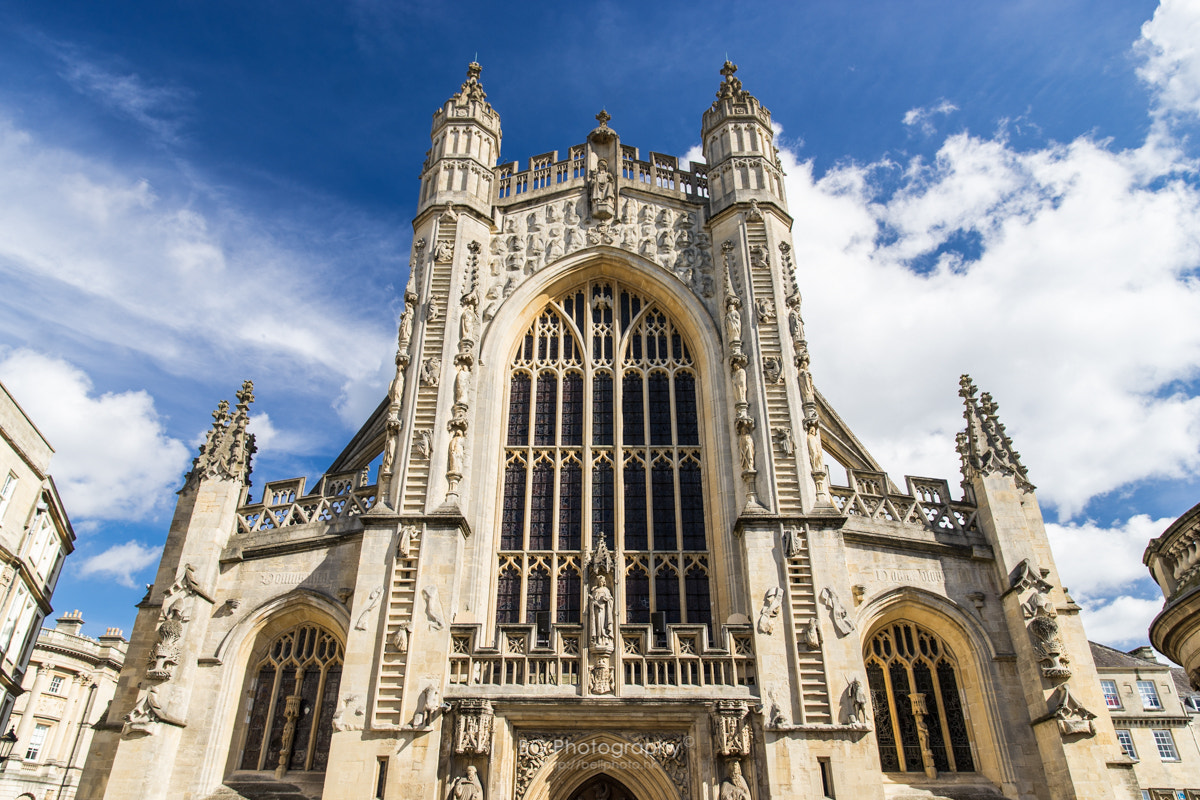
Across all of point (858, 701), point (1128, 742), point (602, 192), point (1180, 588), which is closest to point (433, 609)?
point (858, 701)

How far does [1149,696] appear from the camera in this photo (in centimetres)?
3841

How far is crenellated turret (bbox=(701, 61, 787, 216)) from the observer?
20.5 metres

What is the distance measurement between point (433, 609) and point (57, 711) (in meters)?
34.7

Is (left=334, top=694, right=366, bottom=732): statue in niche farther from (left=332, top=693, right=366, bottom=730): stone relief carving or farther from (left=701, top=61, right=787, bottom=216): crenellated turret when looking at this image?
(left=701, top=61, right=787, bottom=216): crenellated turret

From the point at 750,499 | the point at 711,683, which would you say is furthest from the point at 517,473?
the point at 711,683

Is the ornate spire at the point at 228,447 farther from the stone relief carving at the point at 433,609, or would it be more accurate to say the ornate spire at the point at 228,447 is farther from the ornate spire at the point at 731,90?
the ornate spire at the point at 731,90

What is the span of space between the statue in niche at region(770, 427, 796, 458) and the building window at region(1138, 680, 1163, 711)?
1283 inches

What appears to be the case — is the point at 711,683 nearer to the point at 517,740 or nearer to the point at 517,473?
the point at 517,740

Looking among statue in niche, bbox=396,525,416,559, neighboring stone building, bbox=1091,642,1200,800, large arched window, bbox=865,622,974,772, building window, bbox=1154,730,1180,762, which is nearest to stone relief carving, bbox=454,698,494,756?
statue in niche, bbox=396,525,416,559

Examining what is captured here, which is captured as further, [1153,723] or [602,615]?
[1153,723]

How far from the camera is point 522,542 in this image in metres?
17.2

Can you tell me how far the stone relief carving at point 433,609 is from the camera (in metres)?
14.7

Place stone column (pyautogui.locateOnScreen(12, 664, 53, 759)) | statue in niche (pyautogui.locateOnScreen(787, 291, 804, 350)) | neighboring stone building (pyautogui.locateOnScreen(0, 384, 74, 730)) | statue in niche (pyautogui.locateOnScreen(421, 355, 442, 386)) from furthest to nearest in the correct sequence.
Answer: stone column (pyautogui.locateOnScreen(12, 664, 53, 759))
neighboring stone building (pyautogui.locateOnScreen(0, 384, 74, 730))
statue in niche (pyautogui.locateOnScreen(787, 291, 804, 350))
statue in niche (pyautogui.locateOnScreen(421, 355, 442, 386))

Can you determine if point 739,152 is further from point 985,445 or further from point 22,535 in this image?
point 22,535
